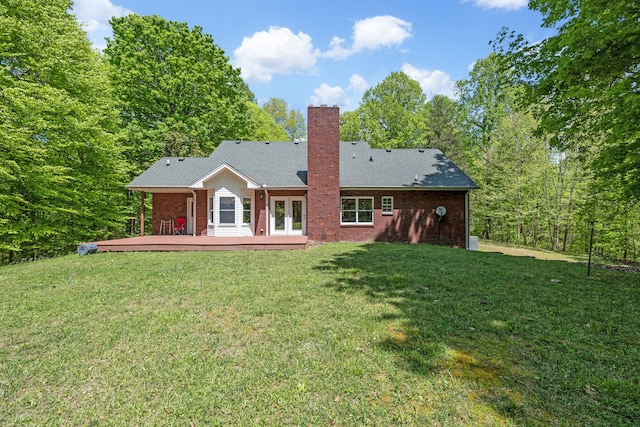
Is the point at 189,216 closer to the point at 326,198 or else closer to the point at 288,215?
the point at 288,215

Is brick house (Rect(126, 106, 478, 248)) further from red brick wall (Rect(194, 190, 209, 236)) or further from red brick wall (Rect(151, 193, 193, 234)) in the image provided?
red brick wall (Rect(151, 193, 193, 234))

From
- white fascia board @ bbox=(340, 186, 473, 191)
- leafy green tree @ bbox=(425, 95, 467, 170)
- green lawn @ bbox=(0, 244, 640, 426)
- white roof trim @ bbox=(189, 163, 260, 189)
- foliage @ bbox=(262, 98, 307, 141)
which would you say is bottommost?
green lawn @ bbox=(0, 244, 640, 426)

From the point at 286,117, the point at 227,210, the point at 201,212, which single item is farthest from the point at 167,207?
the point at 286,117

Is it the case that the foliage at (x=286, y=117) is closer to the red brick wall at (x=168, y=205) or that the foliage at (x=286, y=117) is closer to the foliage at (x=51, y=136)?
the foliage at (x=51, y=136)

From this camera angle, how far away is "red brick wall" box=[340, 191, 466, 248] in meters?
14.7

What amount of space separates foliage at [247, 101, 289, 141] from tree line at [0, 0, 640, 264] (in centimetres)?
36

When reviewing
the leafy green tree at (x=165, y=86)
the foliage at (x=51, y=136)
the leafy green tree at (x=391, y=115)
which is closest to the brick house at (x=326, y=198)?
the foliage at (x=51, y=136)

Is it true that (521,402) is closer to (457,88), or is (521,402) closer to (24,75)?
(24,75)

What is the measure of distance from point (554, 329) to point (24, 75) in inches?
797

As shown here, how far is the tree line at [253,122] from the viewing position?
8.47m

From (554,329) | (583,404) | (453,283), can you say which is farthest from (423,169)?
(583,404)

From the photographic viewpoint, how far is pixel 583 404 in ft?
8.28

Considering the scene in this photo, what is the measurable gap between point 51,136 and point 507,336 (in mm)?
Result: 17398

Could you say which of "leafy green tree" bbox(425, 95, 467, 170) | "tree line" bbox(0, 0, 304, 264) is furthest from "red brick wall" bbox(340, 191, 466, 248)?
"leafy green tree" bbox(425, 95, 467, 170)
